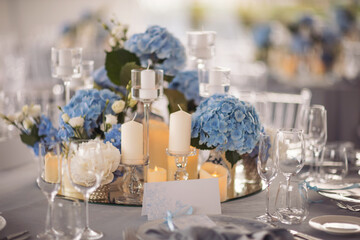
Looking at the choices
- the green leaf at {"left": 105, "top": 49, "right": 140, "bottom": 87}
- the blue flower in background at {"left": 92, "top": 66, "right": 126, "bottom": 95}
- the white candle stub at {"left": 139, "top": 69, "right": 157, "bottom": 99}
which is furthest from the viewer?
the blue flower in background at {"left": 92, "top": 66, "right": 126, "bottom": 95}

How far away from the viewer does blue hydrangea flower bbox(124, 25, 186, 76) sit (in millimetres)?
2143

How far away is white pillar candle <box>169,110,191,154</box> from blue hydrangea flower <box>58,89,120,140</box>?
0.93 feet

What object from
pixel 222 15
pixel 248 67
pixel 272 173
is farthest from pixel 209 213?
pixel 222 15

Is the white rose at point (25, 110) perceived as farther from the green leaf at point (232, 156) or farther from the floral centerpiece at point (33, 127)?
the green leaf at point (232, 156)

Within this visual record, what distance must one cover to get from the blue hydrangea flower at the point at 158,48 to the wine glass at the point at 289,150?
75cm

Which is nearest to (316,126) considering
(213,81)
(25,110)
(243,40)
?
(213,81)

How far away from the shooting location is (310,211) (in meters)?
1.73

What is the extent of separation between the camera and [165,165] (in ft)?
6.33

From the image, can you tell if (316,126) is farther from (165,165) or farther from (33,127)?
(33,127)

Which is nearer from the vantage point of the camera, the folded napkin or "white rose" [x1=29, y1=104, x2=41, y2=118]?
the folded napkin

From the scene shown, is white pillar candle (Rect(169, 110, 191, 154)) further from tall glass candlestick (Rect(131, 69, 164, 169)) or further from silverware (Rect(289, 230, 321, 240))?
silverware (Rect(289, 230, 321, 240))

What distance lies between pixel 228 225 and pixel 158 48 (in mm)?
944

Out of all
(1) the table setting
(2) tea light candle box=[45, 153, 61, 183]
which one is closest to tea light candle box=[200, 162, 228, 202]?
(1) the table setting

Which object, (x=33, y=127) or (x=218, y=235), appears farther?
(x=33, y=127)
